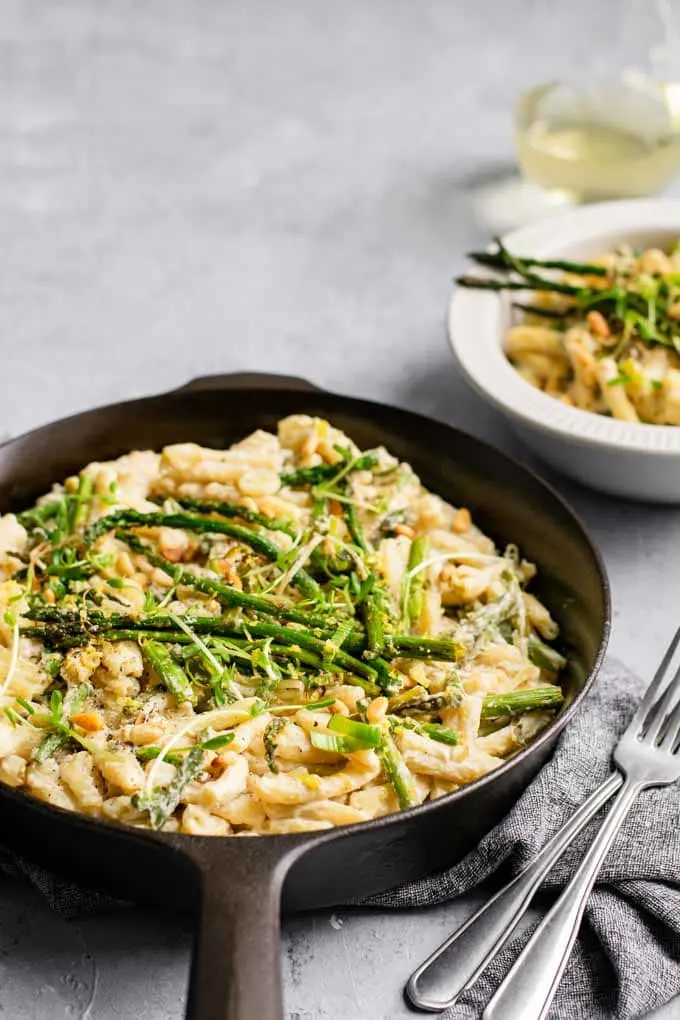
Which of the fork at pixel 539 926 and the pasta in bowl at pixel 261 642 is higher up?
the pasta in bowl at pixel 261 642

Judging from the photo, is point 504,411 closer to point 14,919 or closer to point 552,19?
point 14,919

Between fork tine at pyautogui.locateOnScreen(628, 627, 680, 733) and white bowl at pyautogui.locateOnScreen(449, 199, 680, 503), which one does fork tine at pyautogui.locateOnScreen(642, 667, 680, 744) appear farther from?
white bowl at pyautogui.locateOnScreen(449, 199, 680, 503)

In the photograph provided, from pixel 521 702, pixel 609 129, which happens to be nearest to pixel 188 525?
pixel 521 702

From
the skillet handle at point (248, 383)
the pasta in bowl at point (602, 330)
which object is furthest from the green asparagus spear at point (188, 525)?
the pasta in bowl at point (602, 330)

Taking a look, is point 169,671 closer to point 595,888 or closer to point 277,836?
point 277,836

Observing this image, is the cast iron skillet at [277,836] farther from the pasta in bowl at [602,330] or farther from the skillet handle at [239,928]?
the pasta in bowl at [602,330]

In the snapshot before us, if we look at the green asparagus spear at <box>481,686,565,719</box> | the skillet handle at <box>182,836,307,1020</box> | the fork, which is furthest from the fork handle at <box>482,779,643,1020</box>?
the skillet handle at <box>182,836,307,1020</box>

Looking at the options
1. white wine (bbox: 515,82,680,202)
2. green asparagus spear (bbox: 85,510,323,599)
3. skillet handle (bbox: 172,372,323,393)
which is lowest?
green asparagus spear (bbox: 85,510,323,599)
